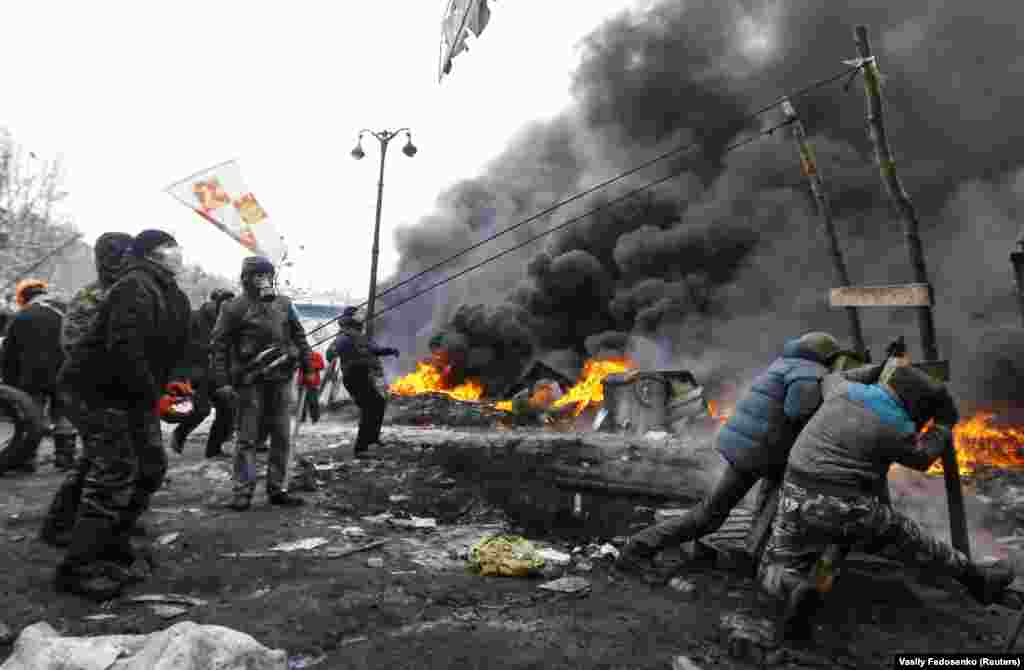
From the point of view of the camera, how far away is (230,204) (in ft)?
33.0

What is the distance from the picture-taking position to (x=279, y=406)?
514 cm

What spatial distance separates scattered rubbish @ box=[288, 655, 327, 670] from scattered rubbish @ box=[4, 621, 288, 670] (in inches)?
7.2

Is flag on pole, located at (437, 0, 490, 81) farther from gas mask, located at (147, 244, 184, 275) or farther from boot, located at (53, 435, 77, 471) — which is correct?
boot, located at (53, 435, 77, 471)

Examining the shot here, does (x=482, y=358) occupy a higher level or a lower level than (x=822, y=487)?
higher

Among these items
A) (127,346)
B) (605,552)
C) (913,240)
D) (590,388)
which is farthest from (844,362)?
(590,388)

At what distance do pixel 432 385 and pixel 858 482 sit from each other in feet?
59.2

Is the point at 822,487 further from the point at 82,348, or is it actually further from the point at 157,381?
the point at 82,348

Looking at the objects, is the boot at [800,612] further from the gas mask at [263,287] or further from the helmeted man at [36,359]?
the helmeted man at [36,359]

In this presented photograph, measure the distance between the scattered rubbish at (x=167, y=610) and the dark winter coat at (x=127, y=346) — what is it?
40.6 inches

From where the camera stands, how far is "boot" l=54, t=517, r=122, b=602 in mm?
3004

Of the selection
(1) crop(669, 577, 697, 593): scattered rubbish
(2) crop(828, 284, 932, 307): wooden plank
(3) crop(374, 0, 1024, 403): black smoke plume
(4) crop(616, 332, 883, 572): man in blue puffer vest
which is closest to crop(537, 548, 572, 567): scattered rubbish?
(4) crop(616, 332, 883, 572): man in blue puffer vest

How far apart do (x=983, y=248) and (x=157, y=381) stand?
1909cm

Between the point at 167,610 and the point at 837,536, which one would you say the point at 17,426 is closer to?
the point at 167,610

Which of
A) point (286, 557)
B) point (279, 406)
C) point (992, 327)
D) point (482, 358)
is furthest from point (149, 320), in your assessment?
point (482, 358)
